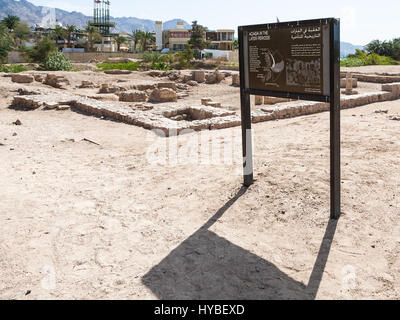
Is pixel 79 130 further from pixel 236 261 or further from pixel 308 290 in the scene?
pixel 308 290

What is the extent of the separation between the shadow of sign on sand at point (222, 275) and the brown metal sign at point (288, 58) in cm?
180

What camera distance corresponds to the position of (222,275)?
3.75 metres

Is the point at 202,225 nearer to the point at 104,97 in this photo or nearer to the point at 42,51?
the point at 104,97

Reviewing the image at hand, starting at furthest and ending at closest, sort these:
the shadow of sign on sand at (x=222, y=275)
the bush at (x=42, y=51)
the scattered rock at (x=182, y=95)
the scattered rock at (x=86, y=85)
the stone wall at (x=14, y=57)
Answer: the stone wall at (x=14, y=57)
the bush at (x=42, y=51)
the scattered rock at (x=86, y=85)
the scattered rock at (x=182, y=95)
the shadow of sign on sand at (x=222, y=275)

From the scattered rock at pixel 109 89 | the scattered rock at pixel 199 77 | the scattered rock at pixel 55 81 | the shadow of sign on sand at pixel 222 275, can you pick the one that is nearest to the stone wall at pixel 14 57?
the scattered rock at pixel 55 81

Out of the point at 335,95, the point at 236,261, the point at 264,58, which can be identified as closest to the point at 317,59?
the point at 335,95

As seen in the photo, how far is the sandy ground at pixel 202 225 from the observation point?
11.9ft

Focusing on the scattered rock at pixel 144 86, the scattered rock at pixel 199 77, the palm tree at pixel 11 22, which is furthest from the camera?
the palm tree at pixel 11 22

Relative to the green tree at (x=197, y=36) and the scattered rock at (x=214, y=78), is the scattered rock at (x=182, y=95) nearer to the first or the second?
the scattered rock at (x=214, y=78)

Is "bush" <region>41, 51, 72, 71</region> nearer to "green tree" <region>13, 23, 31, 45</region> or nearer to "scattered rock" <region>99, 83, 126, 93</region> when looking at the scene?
"scattered rock" <region>99, 83, 126, 93</region>

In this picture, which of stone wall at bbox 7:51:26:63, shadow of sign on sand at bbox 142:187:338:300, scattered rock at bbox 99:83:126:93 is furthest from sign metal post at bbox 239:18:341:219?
stone wall at bbox 7:51:26:63

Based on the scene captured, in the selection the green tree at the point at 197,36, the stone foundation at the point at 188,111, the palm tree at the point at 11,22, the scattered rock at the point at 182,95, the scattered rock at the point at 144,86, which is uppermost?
the palm tree at the point at 11,22

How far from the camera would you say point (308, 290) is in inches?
137

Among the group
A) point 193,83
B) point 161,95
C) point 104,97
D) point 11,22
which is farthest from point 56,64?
point 11,22
